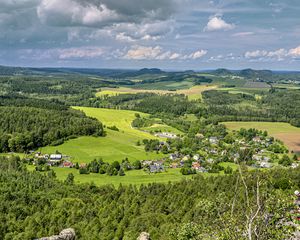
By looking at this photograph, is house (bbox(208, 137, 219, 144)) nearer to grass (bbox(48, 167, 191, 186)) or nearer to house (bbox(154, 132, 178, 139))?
house (bbox(154, 132, 178, 139))

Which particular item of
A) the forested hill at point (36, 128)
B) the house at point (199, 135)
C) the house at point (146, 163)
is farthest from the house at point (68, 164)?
the house at point (199, 135)

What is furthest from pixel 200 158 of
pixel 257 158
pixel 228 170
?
pixel 257 158

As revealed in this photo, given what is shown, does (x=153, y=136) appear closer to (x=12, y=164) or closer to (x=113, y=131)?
(x=113, y=131)

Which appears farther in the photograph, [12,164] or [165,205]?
[12,164]

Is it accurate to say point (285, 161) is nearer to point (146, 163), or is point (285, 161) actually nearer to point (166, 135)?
point (146, 163)

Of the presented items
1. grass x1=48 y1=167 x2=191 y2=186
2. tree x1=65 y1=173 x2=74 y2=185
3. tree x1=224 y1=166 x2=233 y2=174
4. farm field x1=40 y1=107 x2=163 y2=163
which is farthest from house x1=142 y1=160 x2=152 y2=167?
tree x1=65 y1=173 x2=74 y2=185

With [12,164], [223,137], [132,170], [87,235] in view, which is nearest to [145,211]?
[87,235]
